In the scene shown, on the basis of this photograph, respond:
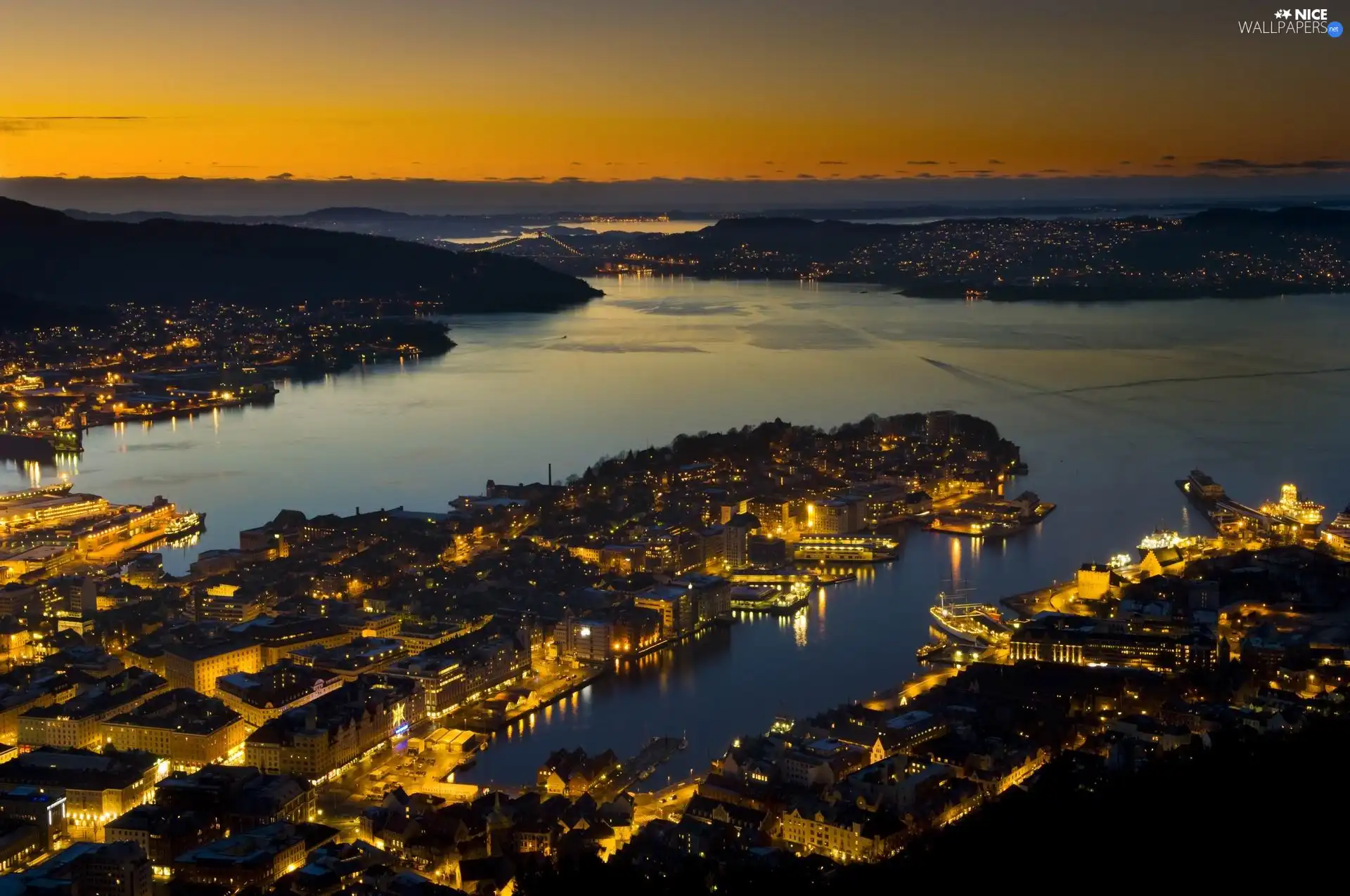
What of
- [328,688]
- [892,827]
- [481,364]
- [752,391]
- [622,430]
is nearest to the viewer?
[892,827]

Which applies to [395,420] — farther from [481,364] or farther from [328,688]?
[328,688]

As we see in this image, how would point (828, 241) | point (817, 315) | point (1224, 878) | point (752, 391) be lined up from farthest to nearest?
1. point (828, 241)
2. point (817, 315)
3. point (752, 391)
4. point (1224, 878)

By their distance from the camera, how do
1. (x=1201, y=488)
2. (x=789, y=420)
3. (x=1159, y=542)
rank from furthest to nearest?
1. (x=789, y=420)
2. (x=1201, y=488)
3. (x=1159, y=542)

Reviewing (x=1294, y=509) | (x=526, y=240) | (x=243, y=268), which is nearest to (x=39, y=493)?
(x=1294, y=509)

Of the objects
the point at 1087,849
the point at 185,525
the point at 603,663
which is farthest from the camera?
the point at 185,525

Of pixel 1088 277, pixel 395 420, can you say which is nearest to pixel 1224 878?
pixel 395 420

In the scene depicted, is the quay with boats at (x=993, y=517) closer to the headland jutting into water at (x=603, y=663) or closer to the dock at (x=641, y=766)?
the headland jutting into water at (x=603, y=663)

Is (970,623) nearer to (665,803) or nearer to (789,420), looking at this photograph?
(665,803)
